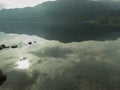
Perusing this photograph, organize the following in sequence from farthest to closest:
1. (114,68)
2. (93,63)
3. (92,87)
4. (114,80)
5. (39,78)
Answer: (93,63), (114,68), (39,78), (114,80), (92,87)

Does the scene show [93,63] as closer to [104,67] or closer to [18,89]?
[104,67]

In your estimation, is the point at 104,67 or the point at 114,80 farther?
the point at 104,67

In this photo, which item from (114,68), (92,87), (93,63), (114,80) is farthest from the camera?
(93,63)

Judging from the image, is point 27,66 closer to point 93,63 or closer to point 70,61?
point 70,61

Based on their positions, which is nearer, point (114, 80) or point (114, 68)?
point (114, 80)

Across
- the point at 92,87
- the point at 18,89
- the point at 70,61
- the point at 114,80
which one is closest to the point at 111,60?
the point at 70,61

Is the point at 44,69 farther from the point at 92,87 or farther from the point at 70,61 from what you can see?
the point at 92,87

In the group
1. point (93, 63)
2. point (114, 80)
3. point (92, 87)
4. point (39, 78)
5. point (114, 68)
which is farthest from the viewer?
point (93, 63)

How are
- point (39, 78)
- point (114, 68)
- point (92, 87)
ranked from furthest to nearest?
point (114, 68) → point (39, 78) → point (92, 87)

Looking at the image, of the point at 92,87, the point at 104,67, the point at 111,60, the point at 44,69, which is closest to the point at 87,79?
the point at 92,87
